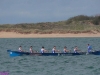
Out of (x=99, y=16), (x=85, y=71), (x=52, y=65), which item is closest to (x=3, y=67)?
(x=52, y=65)

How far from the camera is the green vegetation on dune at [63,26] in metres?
87.9

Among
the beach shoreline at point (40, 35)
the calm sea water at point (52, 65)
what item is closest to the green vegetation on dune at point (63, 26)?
the beach shoreline at point (40, 35)

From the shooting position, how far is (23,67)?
116 ft

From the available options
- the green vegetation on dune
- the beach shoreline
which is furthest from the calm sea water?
the green vegetation on dune

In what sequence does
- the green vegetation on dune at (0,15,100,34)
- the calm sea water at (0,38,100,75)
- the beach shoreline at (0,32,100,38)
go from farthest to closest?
1. the green vegetation on dune at (0,15,100,34)
2. the beach shoreline at (0,32,100,38)
3. the calm sea water at (0,38,100,75)

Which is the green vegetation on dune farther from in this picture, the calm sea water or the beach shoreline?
the calm sea water


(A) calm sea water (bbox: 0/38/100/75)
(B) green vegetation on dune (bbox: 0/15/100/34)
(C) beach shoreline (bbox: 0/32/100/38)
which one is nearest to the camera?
(A) calm sea water (bbox: 0/38/100/75)

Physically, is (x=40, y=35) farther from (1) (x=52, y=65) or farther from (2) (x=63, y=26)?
(1) (x=52, y=65)

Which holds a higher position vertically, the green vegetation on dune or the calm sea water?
the green vegetation on dune

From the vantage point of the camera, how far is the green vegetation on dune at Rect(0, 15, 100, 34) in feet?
289

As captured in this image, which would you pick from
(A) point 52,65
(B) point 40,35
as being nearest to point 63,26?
(B) point 40,35

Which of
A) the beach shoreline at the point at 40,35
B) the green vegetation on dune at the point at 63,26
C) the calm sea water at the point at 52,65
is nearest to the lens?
the calm sea water at the point at 52,65

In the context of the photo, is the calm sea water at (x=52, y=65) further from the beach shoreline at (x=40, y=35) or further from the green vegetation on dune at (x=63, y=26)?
the green vegetation on dune at (x=63, y=26)

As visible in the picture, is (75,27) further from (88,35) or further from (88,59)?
(88,59)
